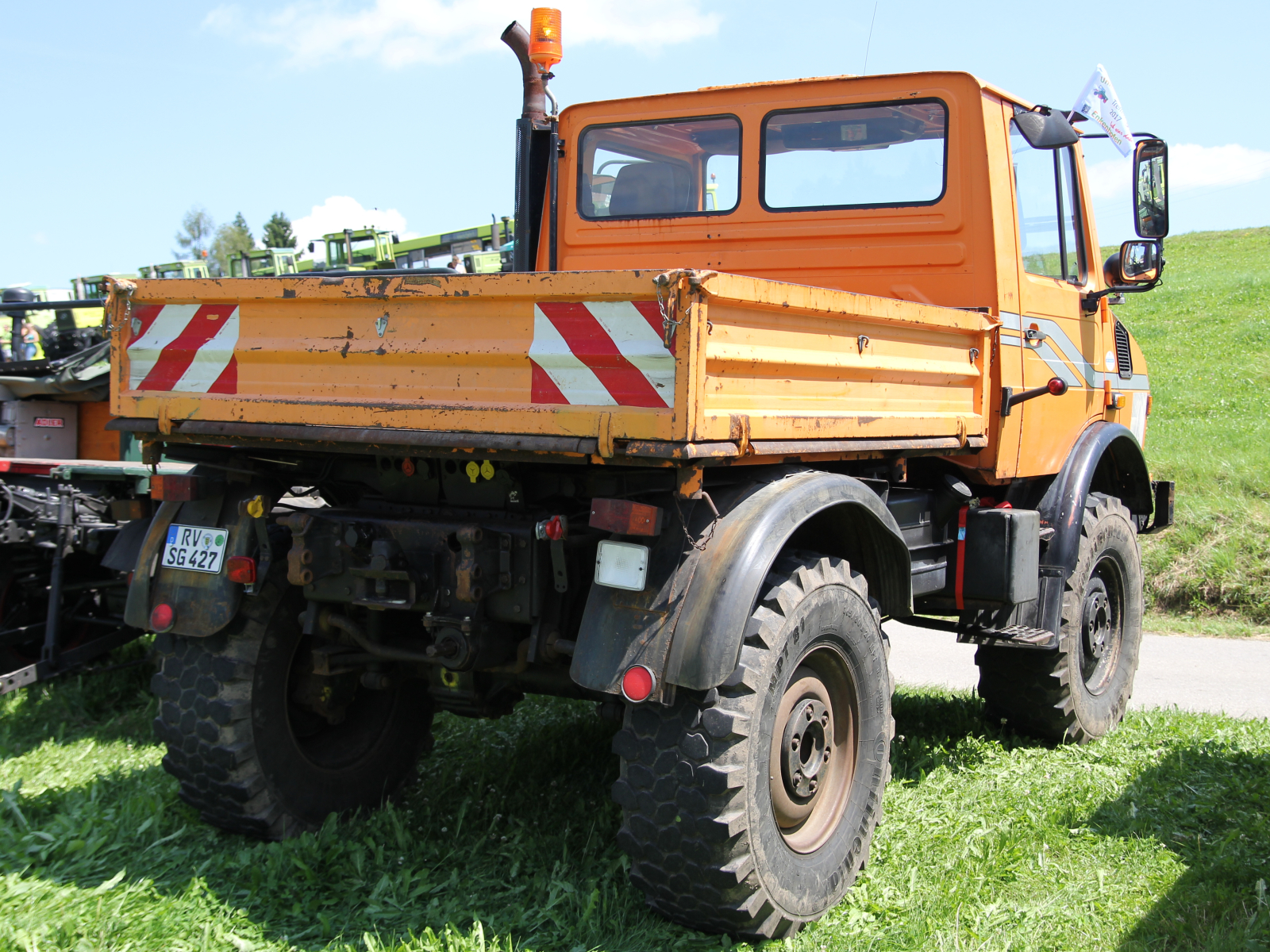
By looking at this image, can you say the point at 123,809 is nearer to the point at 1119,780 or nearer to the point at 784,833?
the point at 784,833

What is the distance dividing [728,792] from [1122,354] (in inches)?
150

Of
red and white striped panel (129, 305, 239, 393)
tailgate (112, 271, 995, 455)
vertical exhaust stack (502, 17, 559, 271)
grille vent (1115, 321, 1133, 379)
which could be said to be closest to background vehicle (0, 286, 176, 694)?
red and white striped panel (129, 305, 239, 393)

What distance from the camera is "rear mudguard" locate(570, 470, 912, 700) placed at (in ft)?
9.14

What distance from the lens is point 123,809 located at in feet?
12.3

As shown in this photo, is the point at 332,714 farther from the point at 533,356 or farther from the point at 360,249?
the point at 360,249

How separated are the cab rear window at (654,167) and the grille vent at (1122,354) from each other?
7.23ft

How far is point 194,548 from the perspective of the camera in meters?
3.54

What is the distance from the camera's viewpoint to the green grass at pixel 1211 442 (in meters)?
8.23

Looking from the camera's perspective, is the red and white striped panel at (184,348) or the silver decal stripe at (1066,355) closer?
the red and white striped panel at (184,348)

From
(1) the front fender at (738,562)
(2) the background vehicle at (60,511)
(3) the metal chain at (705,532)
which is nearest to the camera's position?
(1) the front fender at (738,562)

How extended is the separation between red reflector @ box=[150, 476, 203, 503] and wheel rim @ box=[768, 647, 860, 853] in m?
1.99

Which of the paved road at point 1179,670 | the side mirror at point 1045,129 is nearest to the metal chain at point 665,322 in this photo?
the side mirror at point 1045,129

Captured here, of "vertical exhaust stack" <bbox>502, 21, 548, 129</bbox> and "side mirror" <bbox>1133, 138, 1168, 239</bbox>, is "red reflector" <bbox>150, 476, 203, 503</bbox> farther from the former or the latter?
"side mirror" <bbox>1133, 138, 1168, 239</bbox>

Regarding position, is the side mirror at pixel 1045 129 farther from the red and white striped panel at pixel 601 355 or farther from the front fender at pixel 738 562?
the red and white striped panel at pixel 601 355
